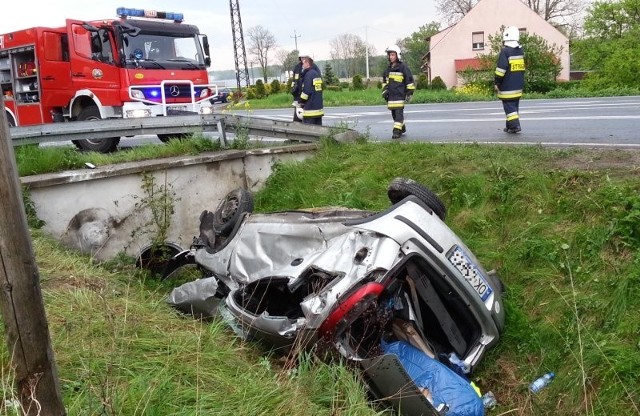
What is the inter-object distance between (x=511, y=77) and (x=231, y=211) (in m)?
5.46

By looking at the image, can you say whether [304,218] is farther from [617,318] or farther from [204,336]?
[617,318]

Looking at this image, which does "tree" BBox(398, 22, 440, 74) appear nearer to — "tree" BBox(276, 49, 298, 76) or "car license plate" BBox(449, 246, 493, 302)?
"tree" BBox(276, 49, 298, 76)

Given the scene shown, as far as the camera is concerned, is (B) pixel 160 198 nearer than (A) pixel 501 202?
No

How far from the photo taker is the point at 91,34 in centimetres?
1042

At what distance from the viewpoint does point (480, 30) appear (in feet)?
145

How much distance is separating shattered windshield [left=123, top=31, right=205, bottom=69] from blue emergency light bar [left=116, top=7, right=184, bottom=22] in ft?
1.49

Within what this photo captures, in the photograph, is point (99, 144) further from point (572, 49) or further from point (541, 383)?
point (572, 49)

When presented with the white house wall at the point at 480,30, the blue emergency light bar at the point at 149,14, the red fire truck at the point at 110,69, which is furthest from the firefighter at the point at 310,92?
the white house wall at the point at 480,30

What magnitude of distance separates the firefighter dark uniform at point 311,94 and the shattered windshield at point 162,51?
2.73 meters

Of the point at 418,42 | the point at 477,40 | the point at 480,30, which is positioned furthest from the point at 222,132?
the point at 418,42

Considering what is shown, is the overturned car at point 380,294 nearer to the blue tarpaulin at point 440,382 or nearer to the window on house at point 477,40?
the blue tarpaulin at point 440,382

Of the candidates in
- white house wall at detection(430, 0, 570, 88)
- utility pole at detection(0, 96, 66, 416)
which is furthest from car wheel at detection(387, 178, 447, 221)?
white house wall at detection(430, 0, 570, 88)

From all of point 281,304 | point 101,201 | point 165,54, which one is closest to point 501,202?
point 281,304

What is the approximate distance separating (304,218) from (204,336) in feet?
3.90
